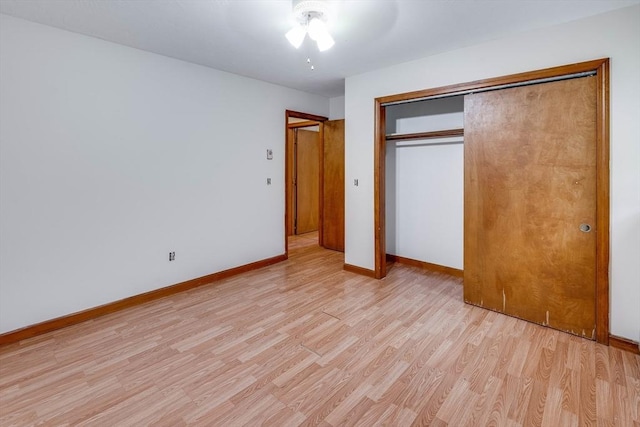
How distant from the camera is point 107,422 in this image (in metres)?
1.74

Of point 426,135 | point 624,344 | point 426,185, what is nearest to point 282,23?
point 426,135

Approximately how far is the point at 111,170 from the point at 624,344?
445 cm

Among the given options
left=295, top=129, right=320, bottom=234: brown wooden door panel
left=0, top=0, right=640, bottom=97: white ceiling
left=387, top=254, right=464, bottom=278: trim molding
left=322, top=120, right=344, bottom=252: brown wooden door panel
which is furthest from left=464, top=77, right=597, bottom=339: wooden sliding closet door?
left=295, top=129, right=320, bottom=234: brown wooden door panel

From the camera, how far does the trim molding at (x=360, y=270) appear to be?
4043 mm

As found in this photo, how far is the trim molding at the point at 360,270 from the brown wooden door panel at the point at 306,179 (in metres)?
2.80

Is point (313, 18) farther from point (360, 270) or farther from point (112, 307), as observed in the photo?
point (112, 307)

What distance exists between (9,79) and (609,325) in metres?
4.95

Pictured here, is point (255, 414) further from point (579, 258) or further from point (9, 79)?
point (9, 79)

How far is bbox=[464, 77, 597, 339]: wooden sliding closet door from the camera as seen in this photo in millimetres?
2547

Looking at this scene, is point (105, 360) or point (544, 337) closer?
point (105, 360)

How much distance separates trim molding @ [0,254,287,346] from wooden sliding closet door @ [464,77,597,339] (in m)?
2.76

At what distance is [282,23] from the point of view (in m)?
2.57

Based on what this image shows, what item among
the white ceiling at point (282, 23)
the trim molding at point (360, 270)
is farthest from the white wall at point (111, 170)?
the trim molding at point (360, 270)

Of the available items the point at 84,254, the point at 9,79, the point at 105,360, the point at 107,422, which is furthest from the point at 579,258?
the point at 9,79
